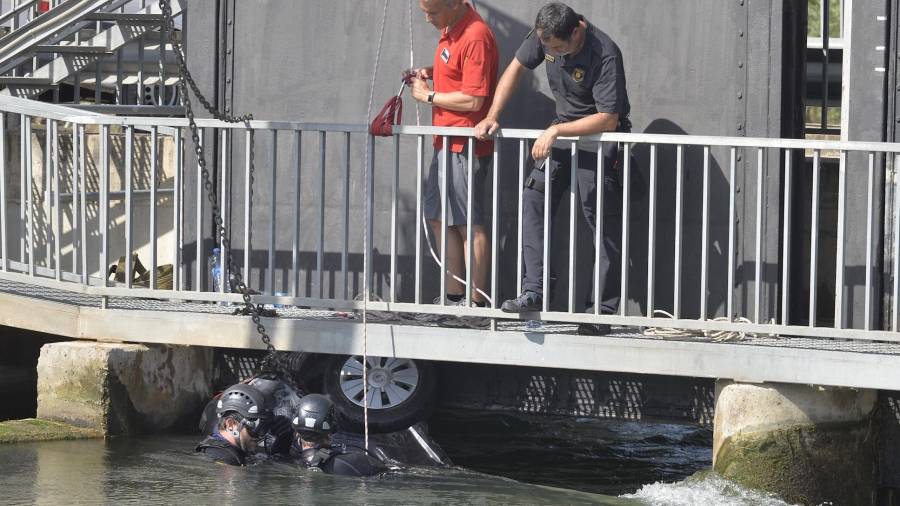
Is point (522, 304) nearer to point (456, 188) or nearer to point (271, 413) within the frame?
point (456, 188)

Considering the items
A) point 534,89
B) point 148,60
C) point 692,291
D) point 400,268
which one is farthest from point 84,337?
point 148,60

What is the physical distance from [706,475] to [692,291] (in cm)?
149

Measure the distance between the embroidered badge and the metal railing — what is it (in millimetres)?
392

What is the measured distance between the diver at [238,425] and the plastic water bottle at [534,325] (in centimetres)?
154

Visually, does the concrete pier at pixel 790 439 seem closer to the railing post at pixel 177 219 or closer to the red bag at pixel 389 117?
the red bag at pixel 389 117

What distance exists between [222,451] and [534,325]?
192 cm

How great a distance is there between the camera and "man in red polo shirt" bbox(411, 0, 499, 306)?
793cm

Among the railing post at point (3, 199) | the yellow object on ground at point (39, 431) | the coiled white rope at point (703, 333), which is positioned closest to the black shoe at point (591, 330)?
the coiled white rope at point (703, 333)

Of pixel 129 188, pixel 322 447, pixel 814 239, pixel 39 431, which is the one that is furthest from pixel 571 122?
pixel 39 431

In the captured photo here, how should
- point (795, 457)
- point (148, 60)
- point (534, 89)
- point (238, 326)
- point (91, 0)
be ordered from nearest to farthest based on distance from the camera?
point (795, 457) → point (238, 326) → point (534, 89) → point (91, 0) → point (148, 60)

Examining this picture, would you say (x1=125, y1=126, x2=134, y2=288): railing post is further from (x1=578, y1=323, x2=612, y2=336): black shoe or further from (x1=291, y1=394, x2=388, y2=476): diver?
(x1=578, y1=323, x2=612, y2=336): black shoe

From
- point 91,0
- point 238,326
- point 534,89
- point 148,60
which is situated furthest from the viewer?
point 148,60

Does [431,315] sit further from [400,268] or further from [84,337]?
[84,337]

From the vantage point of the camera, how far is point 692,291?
27.3 ft
